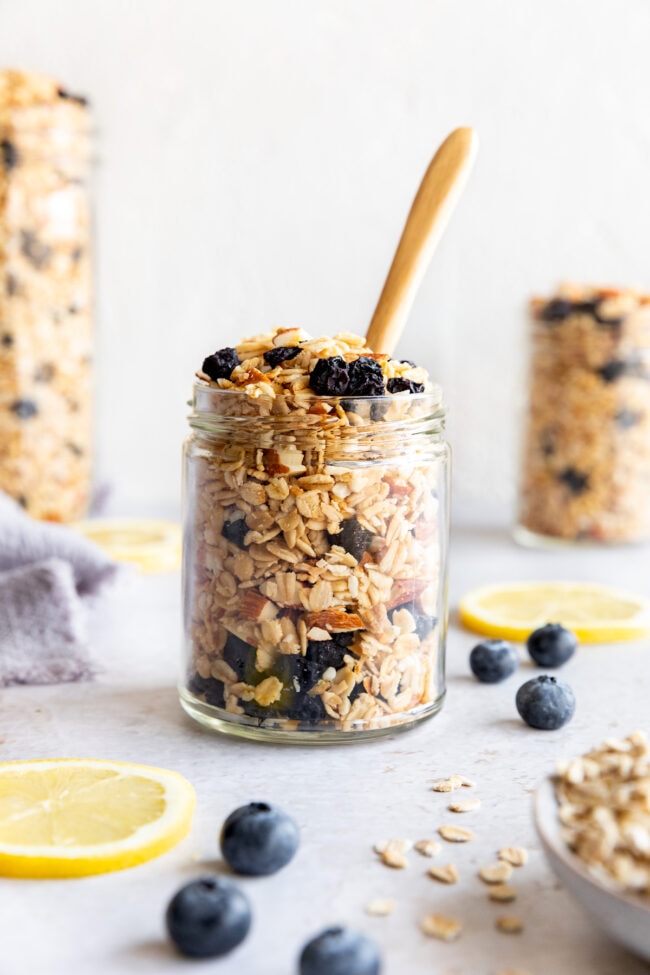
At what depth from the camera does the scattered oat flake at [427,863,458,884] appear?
26.1 inches

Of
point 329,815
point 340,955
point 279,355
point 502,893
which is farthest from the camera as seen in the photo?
point 279,355

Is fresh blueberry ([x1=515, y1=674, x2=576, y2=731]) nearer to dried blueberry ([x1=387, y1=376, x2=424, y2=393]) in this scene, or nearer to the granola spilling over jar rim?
the granola spilling over jar rim

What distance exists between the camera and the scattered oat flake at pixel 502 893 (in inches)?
25.3

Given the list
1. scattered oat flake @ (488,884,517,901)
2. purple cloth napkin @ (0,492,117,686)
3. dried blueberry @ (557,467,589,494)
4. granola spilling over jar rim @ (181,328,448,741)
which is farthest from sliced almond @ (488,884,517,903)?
dried blueberry @ (557,467,589,494)

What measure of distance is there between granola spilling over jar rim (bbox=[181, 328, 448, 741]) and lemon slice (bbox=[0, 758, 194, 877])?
117mm

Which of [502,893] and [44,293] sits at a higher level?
[44,293]

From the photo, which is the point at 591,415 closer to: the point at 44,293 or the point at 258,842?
the point at 44,293

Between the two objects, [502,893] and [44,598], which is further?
[44,598]

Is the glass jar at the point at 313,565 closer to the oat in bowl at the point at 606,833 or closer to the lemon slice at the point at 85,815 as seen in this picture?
the lemon slice at the point at 85,815

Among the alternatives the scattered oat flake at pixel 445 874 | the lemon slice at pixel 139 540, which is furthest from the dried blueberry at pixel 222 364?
the lemon slice at pixel 139 540

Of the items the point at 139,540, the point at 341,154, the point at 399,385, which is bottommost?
the point at 139,540

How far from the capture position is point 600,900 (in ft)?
1.79

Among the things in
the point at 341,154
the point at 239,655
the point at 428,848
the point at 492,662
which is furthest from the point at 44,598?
the point at 341,154

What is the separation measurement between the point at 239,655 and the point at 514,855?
0.84ft
